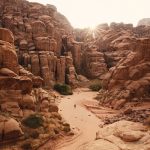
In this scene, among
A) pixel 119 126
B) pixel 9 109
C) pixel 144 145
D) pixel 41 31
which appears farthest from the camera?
pixel 41 31

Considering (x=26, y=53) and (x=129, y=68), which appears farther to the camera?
(x=26, y=53)

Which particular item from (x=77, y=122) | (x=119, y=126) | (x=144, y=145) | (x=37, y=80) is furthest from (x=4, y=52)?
(x=144, y=145)

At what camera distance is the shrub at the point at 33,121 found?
77.7 ft

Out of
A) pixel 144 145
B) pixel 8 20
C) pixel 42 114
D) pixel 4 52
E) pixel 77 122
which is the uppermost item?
pixel 8 20

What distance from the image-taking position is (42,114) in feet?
86.2

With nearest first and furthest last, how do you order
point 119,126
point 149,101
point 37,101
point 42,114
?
1. point 119,126
2. point 42,114
3. point 37,101
4. point 149,101

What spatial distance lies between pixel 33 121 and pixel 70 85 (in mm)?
37527

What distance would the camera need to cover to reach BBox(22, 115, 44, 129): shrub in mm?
23672

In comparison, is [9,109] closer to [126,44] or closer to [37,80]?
[37,80]

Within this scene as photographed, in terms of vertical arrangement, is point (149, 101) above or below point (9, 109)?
below

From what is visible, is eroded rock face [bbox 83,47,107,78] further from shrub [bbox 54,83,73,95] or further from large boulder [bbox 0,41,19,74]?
large boulder [bbox 0,41,19,74]

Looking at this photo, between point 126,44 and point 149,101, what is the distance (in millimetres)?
35678

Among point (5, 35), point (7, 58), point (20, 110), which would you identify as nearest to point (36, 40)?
point (5, 35)

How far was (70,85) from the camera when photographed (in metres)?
61.4
